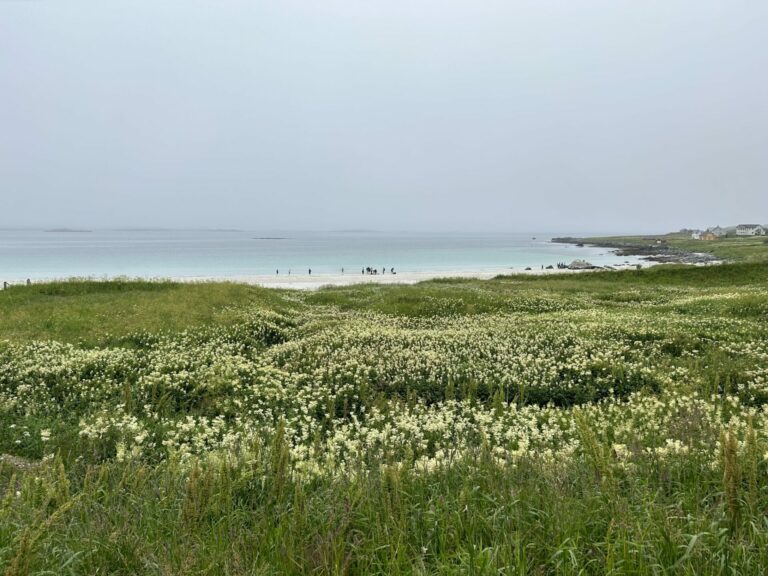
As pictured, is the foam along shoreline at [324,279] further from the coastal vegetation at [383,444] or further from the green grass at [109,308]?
the coastal vegetation at [383,444]

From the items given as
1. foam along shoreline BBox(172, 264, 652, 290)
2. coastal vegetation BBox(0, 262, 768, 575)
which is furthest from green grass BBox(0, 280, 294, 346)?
foam along shoreline BBox(172, 264, 652, 290)

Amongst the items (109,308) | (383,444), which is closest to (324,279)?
(109,308)

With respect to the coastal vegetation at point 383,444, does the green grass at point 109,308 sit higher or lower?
higher

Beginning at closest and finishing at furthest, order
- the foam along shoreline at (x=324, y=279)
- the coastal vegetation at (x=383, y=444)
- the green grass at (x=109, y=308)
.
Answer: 1. the coastal vegetation at (x=383, y=444)
2. the green grass at (x=109, y=308)
3. the foam along shoreline at (x=324, y=279)

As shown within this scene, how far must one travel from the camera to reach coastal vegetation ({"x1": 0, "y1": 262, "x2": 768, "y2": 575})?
14.1 feet

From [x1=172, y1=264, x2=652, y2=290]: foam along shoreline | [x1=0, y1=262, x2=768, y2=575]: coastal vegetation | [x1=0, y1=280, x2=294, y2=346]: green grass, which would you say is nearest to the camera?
[x1=0, y1=262, x2=768, y2=575]: coastal vegetation

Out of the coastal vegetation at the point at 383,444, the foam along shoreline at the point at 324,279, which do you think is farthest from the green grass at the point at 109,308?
the foam along shoreline at the point at 324,279

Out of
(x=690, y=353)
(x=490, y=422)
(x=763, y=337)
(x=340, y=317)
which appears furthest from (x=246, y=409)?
(x=763, y=337)

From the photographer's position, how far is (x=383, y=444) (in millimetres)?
7734

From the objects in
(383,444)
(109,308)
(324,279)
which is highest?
(109,308)

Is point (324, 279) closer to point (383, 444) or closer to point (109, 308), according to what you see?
point (109, 308)

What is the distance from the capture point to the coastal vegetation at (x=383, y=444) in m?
4.30

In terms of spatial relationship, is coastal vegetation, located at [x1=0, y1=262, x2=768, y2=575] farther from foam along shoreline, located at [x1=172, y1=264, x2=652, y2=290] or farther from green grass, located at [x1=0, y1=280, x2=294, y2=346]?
foam along shoreline, located at [x1=172, y1=264, x2=652, y2=290]

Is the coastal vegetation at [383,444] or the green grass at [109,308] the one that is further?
the green grass at [109,308]
